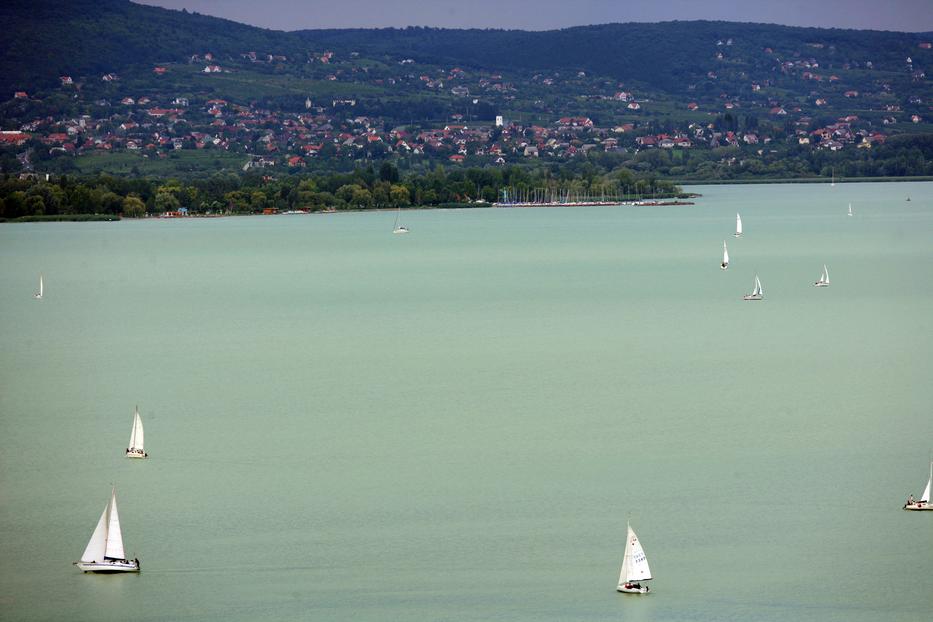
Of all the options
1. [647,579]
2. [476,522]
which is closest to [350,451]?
[476,522]

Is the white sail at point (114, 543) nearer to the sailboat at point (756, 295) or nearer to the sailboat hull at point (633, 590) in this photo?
the sailboat hull at point (633, 590)

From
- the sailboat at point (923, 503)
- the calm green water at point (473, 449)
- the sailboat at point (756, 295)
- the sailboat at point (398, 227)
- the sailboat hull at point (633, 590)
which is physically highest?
the sailboat at point (923, 503)

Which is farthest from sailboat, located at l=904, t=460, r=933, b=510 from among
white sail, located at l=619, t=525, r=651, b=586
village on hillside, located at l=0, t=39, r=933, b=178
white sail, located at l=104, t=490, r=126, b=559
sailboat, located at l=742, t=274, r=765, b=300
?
village on hillside, located at l=0, t=39, r=933, b=178

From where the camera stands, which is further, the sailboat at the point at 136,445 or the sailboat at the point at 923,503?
the sailboat at the point at 136,445

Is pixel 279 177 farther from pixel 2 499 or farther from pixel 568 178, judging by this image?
pixel 2 499

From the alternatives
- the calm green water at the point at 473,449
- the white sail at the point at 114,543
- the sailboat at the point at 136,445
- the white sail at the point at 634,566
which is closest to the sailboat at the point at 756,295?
the calm green water at the point at 473,449

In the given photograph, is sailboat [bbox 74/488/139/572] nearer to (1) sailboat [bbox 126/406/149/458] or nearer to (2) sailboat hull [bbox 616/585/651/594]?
(2) sailboat hull [bbox 616/585/651/594]
